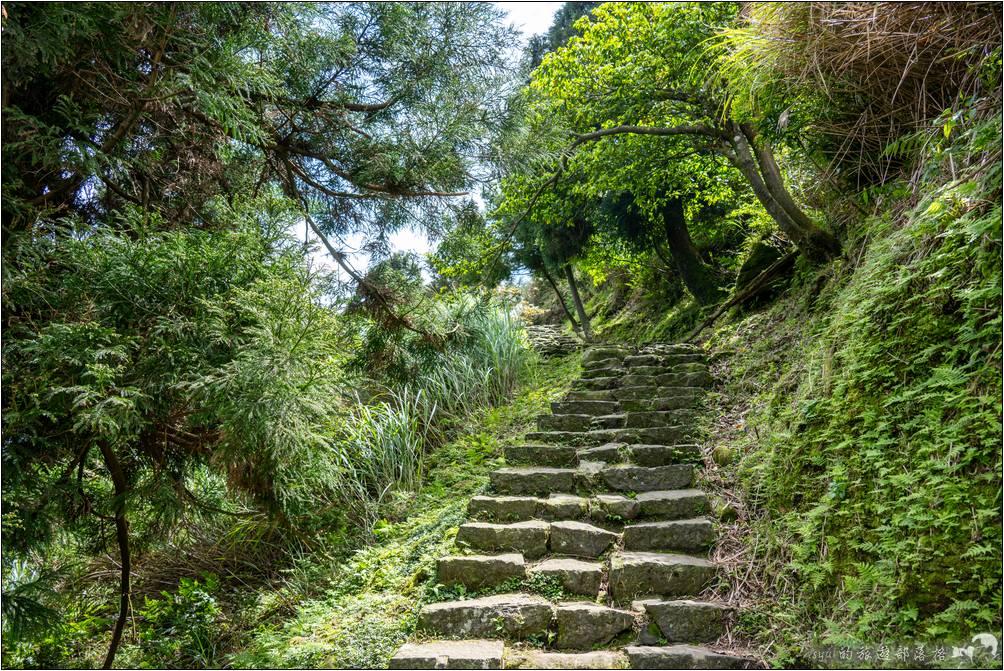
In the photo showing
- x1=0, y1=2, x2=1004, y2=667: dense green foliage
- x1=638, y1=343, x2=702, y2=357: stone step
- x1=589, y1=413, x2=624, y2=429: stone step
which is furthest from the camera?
x1=638, y1=343, x2=702, y2=357: stone step

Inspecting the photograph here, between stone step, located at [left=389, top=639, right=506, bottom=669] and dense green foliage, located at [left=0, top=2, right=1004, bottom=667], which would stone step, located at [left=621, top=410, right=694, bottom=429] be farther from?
stone step, located at [left=389, top=639, right=506, bottom=669]

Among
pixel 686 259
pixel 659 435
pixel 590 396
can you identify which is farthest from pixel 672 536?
pixel 686 259

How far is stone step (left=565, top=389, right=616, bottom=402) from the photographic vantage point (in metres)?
6.12

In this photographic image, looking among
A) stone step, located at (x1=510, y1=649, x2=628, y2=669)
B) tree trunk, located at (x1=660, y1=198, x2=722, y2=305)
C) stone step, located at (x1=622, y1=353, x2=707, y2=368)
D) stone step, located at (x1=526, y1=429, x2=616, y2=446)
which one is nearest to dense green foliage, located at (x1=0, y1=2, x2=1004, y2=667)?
stone step, located at (x1=510, y1=649, x2=628, y2=669)

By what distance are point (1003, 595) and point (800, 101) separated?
3558 millimetres

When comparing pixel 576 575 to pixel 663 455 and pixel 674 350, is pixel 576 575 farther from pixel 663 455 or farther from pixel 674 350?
pixel 674 350

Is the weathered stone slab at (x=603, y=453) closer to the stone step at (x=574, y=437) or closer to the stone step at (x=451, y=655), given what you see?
the stone step at (x=574, y=437)

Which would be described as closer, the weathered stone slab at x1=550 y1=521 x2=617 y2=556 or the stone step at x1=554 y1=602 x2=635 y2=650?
the stone step at x1=554 y1=602 x2=635 y2=650

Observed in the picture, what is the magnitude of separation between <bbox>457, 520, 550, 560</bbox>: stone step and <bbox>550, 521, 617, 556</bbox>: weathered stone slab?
0.08m

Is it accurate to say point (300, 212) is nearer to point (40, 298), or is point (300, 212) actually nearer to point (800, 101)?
point (40, 298)

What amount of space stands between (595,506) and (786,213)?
3327 mm

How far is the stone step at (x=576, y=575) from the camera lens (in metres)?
3.28

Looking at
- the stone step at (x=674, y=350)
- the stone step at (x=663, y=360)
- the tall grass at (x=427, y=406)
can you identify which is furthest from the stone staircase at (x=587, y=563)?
the stone step at (x=674, y=350)

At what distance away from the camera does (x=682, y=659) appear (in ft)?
8.85
